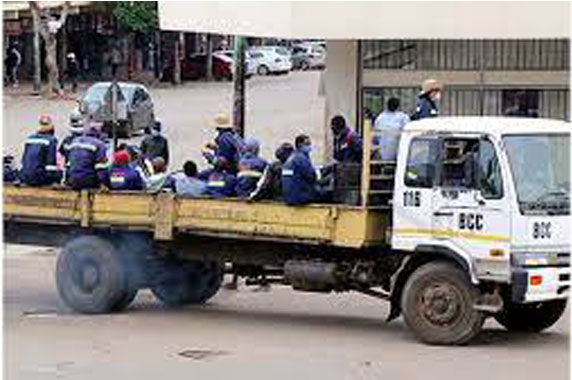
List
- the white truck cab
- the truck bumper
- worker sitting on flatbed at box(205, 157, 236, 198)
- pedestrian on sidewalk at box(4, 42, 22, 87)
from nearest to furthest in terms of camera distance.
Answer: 1. the truck bumper
2. the white truck cab
3. worker sitting on flatbed at box(205, 157, 236, 198)
4. pedestrian on sidewalk at box(4, 42, 22, 87)

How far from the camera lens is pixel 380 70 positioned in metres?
21.0

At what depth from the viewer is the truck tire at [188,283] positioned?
14.7m

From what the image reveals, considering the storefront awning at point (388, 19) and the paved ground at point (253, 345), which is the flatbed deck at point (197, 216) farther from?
the storefront awning at point (388, 19)

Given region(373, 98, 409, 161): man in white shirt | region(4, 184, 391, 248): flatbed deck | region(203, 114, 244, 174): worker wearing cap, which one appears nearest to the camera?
region(4, 184, 391, 248): flatbed deck

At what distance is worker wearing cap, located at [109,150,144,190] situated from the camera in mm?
14250

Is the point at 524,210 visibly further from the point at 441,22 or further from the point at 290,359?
the point at 441,22

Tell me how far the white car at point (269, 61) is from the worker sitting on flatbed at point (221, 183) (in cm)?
4795

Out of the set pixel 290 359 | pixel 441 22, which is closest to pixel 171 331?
pixel 290 359

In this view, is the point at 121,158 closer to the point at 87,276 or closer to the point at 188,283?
the point at 87,276

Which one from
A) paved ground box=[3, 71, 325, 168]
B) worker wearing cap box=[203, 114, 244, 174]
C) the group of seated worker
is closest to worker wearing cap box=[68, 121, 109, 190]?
Answer: the group of seated worker

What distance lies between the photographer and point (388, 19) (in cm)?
1911

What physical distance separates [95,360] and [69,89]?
142ft

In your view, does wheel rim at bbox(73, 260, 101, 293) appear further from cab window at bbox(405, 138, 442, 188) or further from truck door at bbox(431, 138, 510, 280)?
truck door at bbox(431, 138, 510, 280)

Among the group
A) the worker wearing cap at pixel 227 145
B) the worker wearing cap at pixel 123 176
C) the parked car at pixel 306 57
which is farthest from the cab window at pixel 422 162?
the parked car at pixel 306 57
